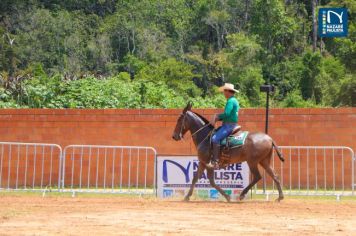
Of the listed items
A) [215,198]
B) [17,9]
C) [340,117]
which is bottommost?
[215,198]

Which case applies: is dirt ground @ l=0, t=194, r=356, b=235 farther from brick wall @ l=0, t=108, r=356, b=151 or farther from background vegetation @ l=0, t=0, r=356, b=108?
background vegetation @ l=0, t=0, r=356, b=108

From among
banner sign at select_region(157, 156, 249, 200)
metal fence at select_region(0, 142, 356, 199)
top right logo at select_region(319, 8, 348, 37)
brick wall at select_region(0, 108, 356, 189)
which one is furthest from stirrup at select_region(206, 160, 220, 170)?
top right logo at select_region(319, 8, 348, 37)

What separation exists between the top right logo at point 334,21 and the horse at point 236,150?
23945 mm

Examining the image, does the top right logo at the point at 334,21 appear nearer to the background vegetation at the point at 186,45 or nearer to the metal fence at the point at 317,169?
the background vegetation at the point at 186,45

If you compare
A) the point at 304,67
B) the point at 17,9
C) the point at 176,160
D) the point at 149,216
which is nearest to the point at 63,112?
the point at 176,160

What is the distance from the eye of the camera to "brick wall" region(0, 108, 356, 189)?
20.4 metres

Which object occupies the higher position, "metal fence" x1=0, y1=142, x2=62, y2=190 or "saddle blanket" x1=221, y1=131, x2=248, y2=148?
"saddle blanket" x1=221, y1=131, x2=248, y2=148

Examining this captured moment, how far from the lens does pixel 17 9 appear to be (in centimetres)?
5750

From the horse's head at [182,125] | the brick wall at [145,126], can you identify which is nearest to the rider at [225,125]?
the horse's head at [182,125]

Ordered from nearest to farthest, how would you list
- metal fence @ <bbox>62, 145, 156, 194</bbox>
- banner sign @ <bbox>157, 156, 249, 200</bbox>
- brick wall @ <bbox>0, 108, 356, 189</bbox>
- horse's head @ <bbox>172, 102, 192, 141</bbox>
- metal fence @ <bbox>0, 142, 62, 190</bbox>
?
horse's head @ <bbox>172, 102, 192, 141</bbox> < banner sign @ <bbox>157, 156, 249, 200</bbox> < brick wall @ <bbox>0, 108, 356, 189</bbox> < metal fence @ <bbox>62, 145, 156, 194</bbox> < metal fence @ <bbox>0, 142, 62, 190</bbox>

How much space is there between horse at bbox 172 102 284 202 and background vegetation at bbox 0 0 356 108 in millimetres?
18528

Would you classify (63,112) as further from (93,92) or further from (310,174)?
(310,174)

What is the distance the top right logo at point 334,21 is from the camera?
127 ft

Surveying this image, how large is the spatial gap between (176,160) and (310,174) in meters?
4.99
